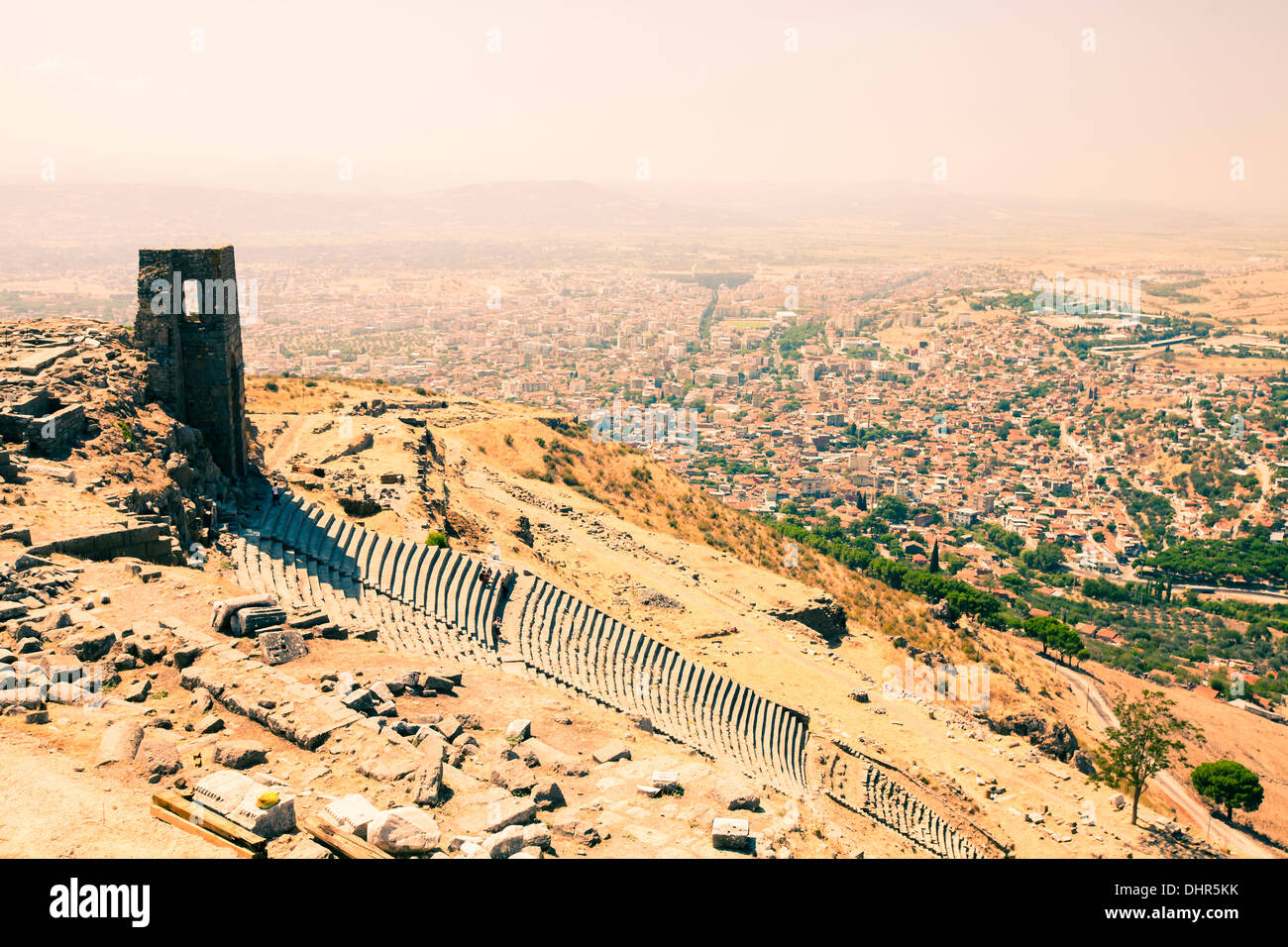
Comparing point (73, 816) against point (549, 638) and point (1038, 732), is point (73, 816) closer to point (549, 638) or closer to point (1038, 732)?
point (549, 638)

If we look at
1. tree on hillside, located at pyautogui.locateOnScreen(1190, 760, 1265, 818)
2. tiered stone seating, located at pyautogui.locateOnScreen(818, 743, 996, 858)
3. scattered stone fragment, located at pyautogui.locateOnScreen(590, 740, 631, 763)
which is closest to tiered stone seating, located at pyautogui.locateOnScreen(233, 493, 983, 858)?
tiered stone seating, located at pyautogui.locateOnScreen(818, 743, 996, 858)

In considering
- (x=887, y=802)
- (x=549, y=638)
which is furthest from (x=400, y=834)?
(x=887, y=802)

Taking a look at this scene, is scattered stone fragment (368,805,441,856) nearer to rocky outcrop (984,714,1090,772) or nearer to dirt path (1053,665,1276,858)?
rocky outcrop (984,714,1090,772)

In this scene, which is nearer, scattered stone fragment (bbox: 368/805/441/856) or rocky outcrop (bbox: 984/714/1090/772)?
scattered stone fragment (bbox: 368/805/441/856)

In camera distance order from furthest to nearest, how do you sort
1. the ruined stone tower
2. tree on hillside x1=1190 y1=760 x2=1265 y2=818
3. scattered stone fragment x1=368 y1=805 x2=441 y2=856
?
tree on hillside x1=1190 y1=760 x2=1265 y2=818
the ruined stone tower
scattered stone fragment x1=368 y1=805 x2=441 y2=856
